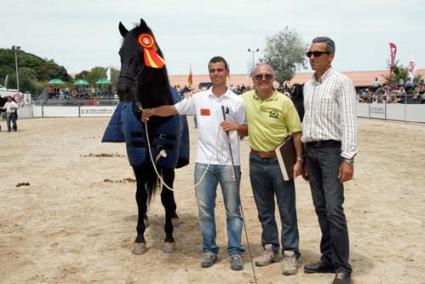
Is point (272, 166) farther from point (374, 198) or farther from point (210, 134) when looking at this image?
point (374, 198)

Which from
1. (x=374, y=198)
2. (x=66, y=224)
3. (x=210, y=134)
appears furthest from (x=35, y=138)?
(x=210, y=134)

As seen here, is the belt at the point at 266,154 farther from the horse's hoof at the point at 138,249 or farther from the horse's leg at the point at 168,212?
the horse's hoof at the point at 138,249

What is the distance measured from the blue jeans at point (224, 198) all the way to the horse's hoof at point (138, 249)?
0.85 meters

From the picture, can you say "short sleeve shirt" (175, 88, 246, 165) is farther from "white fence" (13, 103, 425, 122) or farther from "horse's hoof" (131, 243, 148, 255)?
"white fence" (13, 103, 425, 122)

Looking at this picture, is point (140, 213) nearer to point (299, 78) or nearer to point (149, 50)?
point (149, 50)

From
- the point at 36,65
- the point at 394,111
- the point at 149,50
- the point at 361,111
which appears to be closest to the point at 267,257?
the point at 149,50

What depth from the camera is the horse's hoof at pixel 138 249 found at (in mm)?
5231

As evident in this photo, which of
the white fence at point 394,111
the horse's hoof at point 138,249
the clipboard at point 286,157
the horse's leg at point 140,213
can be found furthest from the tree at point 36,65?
the clipboard at point 286,157

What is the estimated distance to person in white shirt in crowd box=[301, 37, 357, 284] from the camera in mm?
4008

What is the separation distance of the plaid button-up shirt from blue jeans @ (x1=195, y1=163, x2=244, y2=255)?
833 millimetres

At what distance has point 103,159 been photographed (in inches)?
498

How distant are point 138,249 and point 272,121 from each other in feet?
6.67

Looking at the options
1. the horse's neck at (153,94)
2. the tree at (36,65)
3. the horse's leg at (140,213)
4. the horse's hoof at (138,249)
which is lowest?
the horse's hoof at (138,249)

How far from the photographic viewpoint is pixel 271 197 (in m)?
4.70
